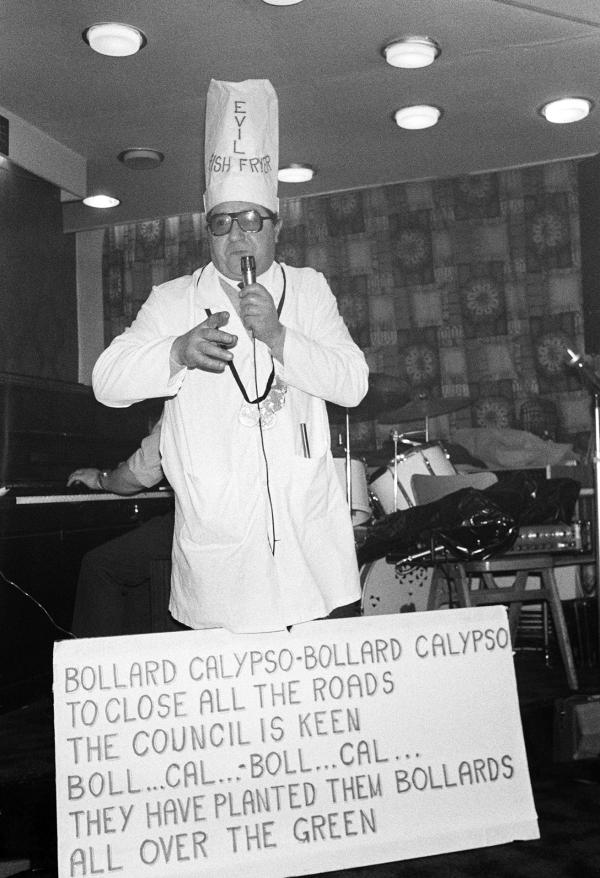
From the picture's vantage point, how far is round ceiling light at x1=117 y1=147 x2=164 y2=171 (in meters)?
4.76

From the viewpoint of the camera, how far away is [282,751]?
1614 millimetres

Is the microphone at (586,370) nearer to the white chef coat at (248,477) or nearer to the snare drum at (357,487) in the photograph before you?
the white chef coat at (248,477)

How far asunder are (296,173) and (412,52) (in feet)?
4.98

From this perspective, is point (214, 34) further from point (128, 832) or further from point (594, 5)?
point (128, 832)

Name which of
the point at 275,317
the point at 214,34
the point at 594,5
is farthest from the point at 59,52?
the point at 275,317

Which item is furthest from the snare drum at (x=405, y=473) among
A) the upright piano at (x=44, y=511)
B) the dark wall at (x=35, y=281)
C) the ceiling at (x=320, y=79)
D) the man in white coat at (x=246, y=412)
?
the man in white coat at (x=246, y=412)

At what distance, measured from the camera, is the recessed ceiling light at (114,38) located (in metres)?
3.51

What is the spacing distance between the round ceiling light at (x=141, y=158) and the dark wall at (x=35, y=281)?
645mm

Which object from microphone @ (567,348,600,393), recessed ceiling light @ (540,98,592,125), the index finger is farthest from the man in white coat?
recessed ceiling light @ (540,98,592,125)

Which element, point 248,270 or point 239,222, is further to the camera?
point 239,222

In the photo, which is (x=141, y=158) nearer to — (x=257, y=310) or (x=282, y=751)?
(x=257, y=310)

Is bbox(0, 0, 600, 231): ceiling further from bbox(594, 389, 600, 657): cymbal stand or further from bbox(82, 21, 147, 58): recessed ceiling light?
bbox(594, 389, 600, 657): cymbal stand

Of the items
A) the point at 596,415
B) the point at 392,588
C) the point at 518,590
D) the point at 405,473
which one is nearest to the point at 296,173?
the point at 405,473

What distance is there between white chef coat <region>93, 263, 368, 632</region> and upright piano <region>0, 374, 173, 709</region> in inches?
65.8
